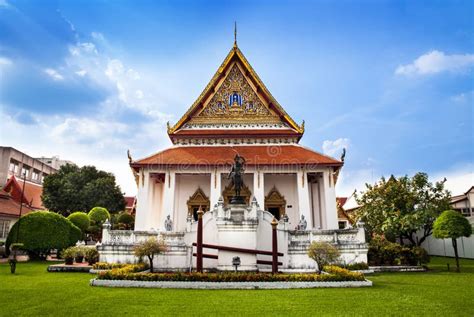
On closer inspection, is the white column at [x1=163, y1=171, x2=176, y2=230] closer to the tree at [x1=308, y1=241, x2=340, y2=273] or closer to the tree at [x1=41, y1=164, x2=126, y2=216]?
the tree at [x1=308, y1=241, x2=340, y2=273]

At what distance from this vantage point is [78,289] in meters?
7.45

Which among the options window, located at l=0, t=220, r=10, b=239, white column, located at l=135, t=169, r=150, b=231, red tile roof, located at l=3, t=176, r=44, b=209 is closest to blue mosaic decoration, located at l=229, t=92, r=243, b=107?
white column, located at l=135, t=169, r=150, b=231

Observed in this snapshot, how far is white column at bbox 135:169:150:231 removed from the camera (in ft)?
51.1

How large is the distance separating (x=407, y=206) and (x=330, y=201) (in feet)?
13.5

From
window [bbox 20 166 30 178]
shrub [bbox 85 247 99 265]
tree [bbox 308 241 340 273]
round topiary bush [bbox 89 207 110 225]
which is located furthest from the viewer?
window [bbox 20 166 30 178]

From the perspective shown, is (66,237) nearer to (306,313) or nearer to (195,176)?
(195,176)

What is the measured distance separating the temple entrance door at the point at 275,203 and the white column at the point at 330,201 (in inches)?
93.1

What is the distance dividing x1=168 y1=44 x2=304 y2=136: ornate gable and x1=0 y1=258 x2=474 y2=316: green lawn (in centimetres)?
1196

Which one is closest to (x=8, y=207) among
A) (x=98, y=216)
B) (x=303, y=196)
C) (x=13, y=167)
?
(x=98, y=216)

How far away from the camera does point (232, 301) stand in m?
6.25

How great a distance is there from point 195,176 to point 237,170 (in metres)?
6.82

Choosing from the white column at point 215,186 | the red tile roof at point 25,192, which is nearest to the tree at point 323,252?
the white column at point 215,186

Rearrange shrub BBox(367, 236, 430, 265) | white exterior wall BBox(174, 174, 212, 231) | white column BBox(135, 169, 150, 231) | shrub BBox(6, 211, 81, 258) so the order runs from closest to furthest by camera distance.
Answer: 1. shrub BBox(367, 236, 430, 265)
2. shrub BBox(6, 211, 81, 258)
3. white column BBox(135, 169, 150, 231)
4. white exterior wall BBox(174, 174, 212, 231)

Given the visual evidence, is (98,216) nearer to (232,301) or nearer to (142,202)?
(142,202)
